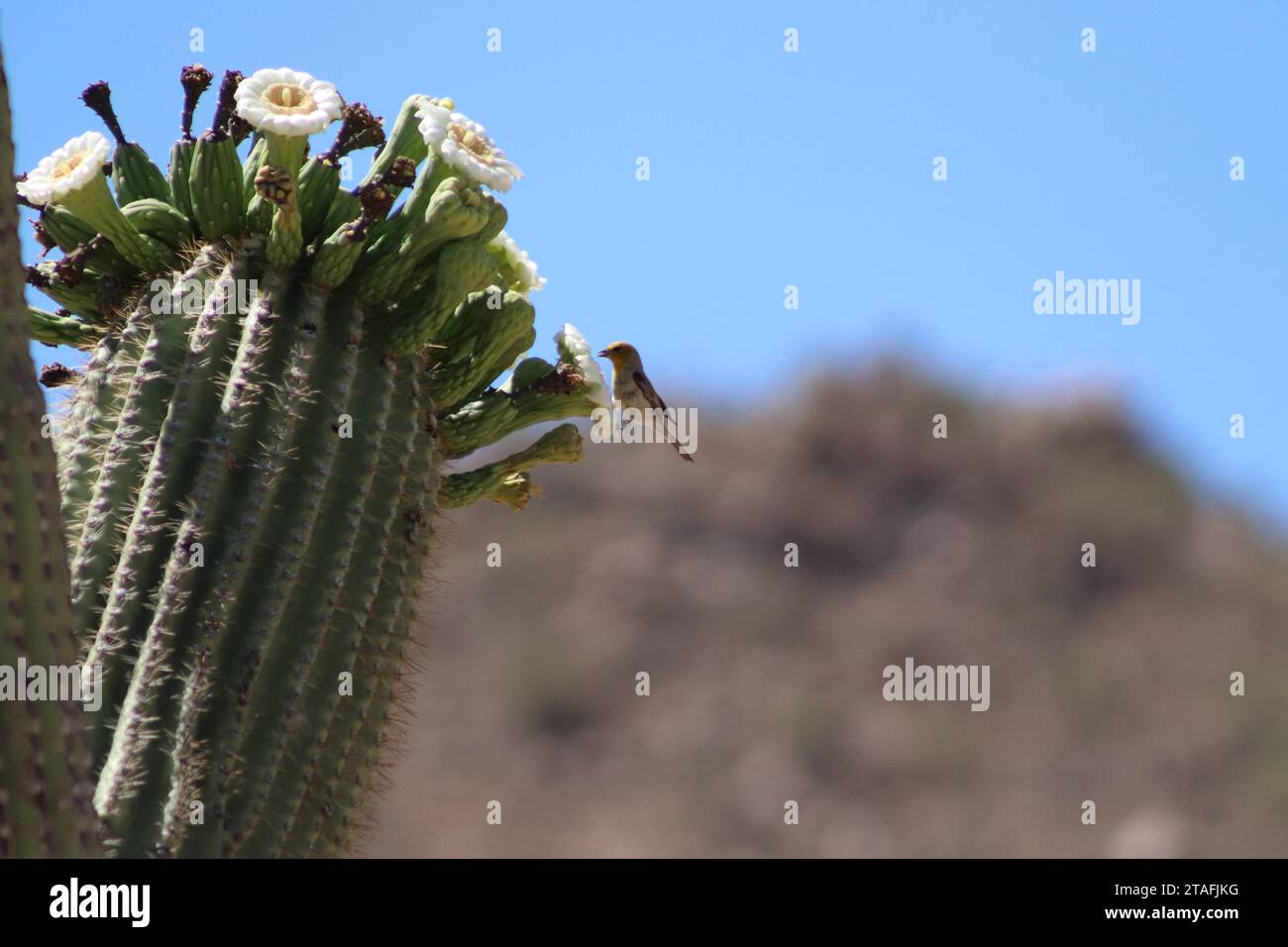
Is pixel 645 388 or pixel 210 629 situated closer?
pixel 210 629

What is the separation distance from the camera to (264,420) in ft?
15.5

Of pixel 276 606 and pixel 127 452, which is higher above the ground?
pixel 127 452

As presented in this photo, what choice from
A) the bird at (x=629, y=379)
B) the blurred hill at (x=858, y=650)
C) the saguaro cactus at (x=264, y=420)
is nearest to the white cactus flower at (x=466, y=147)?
the saguaro cactus at (x=264, y=420)

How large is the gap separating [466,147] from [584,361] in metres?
0.80

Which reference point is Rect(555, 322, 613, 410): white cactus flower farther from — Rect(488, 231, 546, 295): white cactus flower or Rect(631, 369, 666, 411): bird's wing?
Rect(631, 369, 666, 411): bird's wing

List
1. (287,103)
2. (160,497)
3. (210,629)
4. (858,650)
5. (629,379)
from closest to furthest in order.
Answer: (210,629) < (160,497) < (287,103) < (629,379) < (858,650)

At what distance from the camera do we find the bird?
7.08 metres

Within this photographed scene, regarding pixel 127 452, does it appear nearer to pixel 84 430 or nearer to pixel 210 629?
pixel 84 430

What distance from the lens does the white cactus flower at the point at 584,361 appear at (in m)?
5.41

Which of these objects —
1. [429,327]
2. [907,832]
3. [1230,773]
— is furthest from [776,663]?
[429,327]

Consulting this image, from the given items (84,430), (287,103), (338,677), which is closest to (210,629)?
(338,677)

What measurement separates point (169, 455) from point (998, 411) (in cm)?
3270

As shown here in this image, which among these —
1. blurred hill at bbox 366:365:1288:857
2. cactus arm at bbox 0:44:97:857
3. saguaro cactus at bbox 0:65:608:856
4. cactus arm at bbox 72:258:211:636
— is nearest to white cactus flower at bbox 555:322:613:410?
saguaro cactus at bbox 0:65:608:856

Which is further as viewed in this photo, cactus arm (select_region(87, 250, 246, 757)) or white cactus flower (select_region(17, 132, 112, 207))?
white cactus flower (select_region(17, 132, 112, 207))
